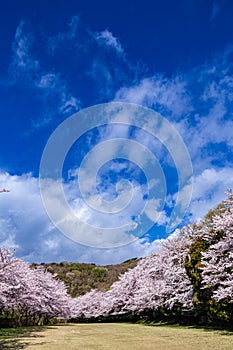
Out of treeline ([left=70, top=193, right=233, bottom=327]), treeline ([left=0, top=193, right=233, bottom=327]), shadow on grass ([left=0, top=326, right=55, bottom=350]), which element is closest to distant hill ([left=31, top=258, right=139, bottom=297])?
treeline ([left=0, top=193, right=233, bottom=327])

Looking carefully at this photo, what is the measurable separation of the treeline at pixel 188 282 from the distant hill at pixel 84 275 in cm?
1392

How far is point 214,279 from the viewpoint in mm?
15180

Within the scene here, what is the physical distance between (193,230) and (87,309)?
81.7 feet

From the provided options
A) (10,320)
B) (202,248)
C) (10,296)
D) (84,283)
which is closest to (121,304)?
(10,320)

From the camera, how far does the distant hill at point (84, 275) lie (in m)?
54.6

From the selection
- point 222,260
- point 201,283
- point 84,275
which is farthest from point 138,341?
point 84,275

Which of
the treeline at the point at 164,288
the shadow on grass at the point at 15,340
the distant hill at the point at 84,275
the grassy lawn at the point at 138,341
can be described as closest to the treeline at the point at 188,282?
the treeline at the point at 164,288

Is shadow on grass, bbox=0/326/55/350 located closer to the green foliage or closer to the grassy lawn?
the grassy lawn

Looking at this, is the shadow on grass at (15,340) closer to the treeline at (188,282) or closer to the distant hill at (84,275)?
the treeline at (188,282)

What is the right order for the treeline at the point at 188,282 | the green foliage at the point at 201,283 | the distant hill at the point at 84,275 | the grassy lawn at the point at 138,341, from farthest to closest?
the distant hill at the point at 84,275
the green foliage at the point at 201,283
the treeline at the point at 188,282
the grassy lawn at the point at 138,341

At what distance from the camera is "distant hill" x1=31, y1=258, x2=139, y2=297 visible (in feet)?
179

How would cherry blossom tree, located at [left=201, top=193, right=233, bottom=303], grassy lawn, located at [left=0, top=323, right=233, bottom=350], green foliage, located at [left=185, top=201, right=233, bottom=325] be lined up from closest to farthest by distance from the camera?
1. grassy lawn, located at [left=0, top=323, right=233, bottom=350]
2. cherry blossom tree, located at [left=201, top=193, right=233, bottom=303]
3. green foliage, located at [left=185, top=201, right=233, bottom=325]

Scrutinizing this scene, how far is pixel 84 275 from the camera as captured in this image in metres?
62.2

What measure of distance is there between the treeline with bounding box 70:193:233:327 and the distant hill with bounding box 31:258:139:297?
1392 centimetres
